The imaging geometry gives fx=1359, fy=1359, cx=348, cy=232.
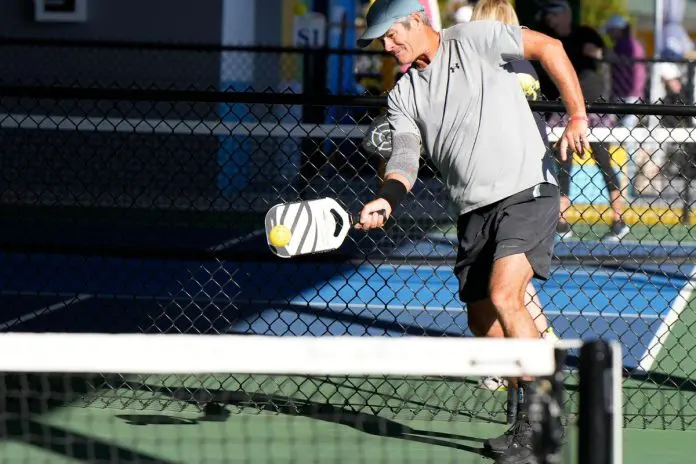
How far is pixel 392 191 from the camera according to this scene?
488 centimetres

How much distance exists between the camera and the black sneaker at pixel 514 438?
5.24 meters

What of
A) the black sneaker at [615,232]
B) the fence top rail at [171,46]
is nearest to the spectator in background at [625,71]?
the fence top rail at [171,46]

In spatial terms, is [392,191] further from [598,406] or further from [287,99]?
[598,406]

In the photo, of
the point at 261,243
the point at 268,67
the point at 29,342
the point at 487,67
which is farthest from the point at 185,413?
the point at 268,67

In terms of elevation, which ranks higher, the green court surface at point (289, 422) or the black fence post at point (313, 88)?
the black fence post at point (313, 88)

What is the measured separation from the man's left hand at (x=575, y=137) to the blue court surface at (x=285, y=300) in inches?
77.2

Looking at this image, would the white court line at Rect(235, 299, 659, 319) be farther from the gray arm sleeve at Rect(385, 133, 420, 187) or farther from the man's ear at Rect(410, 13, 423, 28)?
the man's ear at Rect(410, 13, 423, 28)

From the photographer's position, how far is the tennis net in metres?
3.07

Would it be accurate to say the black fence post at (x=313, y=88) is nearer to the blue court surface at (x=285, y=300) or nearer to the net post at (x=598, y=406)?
the blue court surface at (x=285, y=300)

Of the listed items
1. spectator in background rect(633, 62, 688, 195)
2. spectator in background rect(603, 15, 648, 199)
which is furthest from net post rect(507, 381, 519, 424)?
spectator in background rect(603, 15, 648, 199)

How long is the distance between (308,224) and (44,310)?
427 cm

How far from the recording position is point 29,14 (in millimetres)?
15227

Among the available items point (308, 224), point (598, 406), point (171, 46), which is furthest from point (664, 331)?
point (171, 46)

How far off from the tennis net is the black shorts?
1.44 ft
